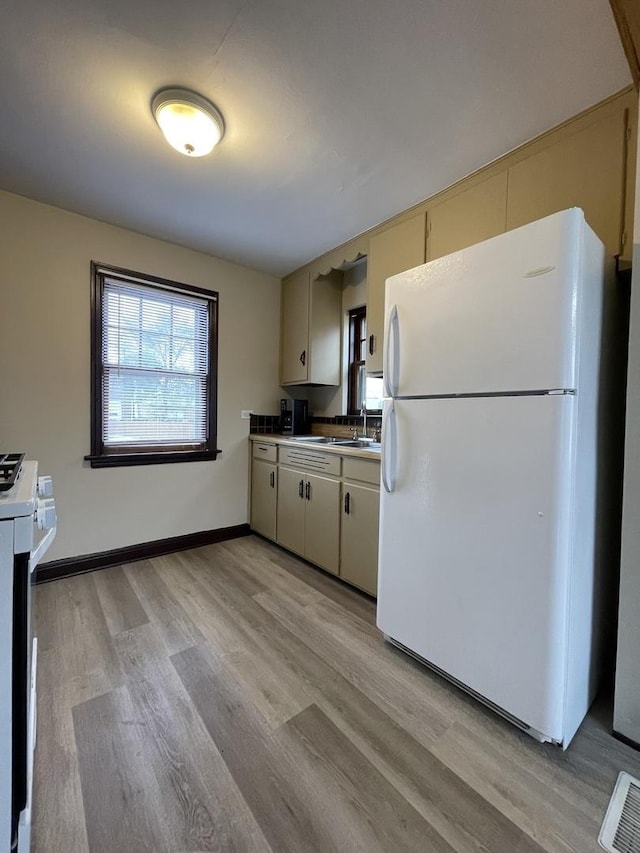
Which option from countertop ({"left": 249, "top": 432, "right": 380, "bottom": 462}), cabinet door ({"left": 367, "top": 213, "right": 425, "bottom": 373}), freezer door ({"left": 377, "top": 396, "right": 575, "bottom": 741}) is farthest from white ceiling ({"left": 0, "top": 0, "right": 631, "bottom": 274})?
countertop ({"left": 249, "top": 432, "right": 380, "bottom": 462})

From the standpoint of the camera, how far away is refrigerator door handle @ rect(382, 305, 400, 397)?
5.43 ft

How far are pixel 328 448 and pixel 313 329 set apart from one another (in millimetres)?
1261

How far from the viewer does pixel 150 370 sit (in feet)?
9.27

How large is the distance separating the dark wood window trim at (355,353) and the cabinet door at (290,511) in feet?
2.82

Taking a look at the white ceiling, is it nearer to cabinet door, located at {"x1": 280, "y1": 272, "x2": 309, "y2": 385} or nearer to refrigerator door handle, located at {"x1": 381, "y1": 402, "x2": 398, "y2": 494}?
cabinet door, located at {"x1": 280, "y1": 272, "x2": 309, "y2": 385}

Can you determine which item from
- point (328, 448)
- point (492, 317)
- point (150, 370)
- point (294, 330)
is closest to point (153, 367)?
point (150, 370)

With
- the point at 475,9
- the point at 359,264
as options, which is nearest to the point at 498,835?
the point at 475,9

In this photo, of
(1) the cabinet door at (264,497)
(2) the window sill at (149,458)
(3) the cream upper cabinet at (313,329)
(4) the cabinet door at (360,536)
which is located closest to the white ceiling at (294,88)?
(3) the cream upper cabinet at (313,329)

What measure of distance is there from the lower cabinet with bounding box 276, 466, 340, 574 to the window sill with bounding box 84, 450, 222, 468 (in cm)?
70

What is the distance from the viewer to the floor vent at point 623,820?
0.97 meters

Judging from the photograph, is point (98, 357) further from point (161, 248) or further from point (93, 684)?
point (93, 684)

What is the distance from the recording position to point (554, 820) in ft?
3.40

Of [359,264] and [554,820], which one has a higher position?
[359,264]

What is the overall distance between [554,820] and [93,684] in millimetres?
1692
